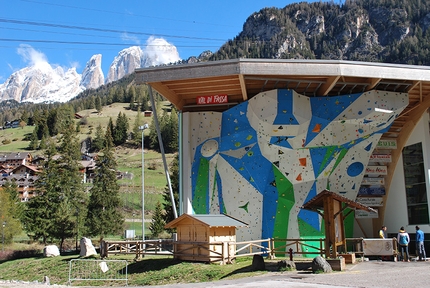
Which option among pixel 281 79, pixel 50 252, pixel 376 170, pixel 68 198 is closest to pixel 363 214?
pixel 376 170

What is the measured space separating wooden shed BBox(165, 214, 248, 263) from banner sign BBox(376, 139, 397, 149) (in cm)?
1122

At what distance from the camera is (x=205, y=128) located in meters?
27.5

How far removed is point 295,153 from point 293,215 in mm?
3505

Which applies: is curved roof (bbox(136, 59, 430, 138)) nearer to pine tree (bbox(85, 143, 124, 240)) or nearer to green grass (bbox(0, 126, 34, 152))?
pine tree (bbox(85, 143, 124, 240))

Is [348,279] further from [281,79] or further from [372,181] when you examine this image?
[372,181]

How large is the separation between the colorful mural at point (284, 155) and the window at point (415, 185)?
3.14 meters

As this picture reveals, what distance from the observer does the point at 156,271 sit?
21.3 meters

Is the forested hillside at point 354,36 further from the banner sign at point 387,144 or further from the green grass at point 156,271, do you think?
the green grass at point 156,271

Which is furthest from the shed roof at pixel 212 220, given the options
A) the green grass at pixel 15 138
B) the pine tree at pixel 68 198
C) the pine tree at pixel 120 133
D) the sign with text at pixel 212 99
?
the green grass at pixel 15 138

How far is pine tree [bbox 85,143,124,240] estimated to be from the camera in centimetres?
4234

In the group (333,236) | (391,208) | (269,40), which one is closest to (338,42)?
(269,40)

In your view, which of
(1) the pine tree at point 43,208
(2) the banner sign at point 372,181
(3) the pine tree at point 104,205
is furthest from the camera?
(3) the pine tree at point 104,205

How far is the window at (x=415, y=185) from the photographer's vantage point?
26.7 metres

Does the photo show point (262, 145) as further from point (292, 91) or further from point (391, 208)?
point (391, 208)
